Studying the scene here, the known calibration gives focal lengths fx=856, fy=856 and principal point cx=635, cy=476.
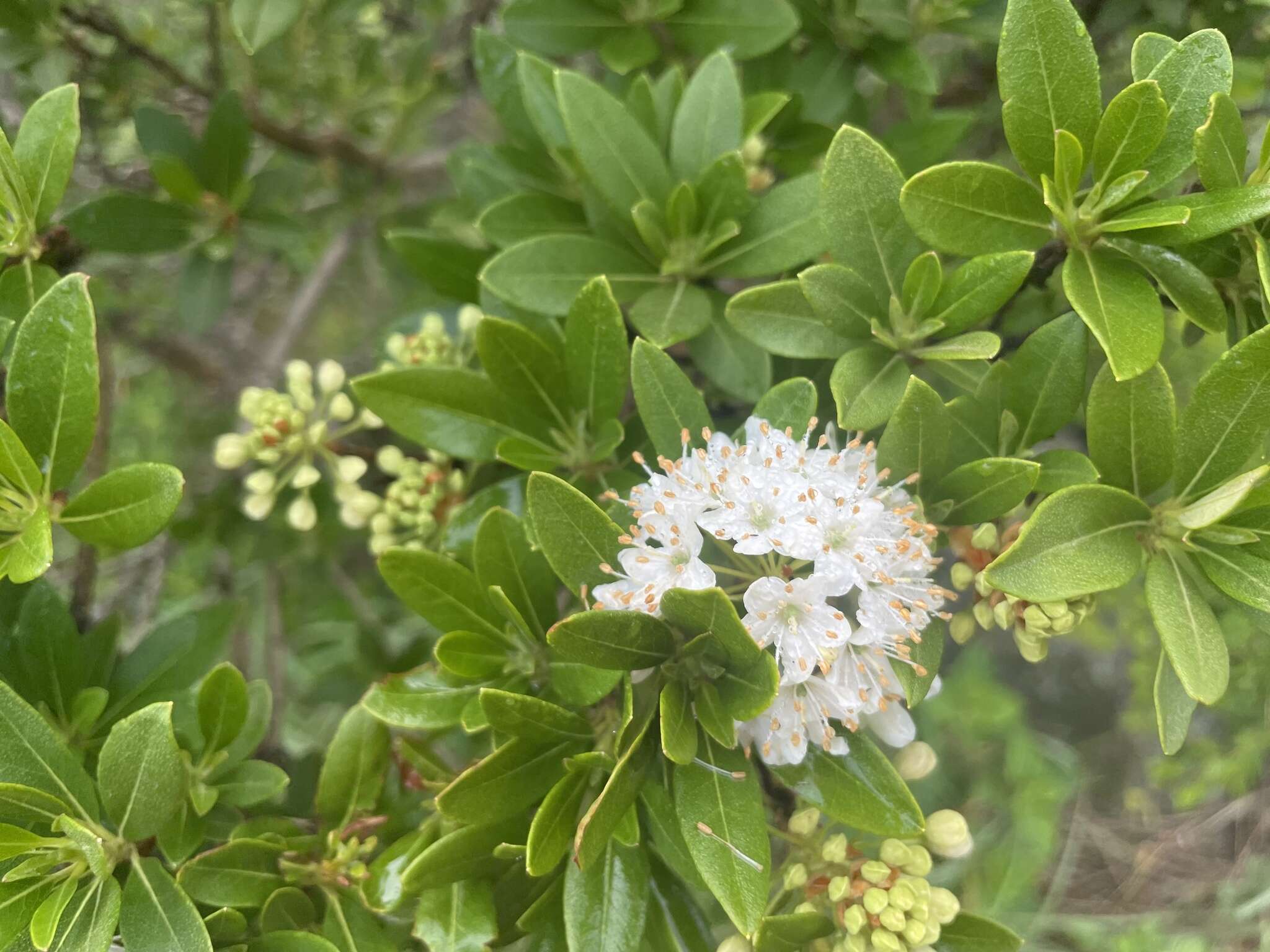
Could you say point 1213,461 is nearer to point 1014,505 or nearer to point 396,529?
point 1014,505

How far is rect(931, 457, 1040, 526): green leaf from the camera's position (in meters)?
1.07

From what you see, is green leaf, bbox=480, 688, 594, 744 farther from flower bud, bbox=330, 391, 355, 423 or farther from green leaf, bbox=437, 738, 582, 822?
flower bud, bbox=330, 391, 355, 423

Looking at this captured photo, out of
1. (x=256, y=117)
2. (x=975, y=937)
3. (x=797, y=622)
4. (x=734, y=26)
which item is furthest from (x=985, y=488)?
(x=256, y=117)

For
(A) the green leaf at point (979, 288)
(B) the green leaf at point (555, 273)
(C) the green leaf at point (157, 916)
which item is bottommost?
(C) the green leaf at point (157, 916)

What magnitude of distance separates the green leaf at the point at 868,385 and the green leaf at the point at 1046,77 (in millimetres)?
313

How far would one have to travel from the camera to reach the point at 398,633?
2.94m

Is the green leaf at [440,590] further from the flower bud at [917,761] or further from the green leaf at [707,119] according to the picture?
the green leaf at [707,119]

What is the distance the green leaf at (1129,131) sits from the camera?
1031mm

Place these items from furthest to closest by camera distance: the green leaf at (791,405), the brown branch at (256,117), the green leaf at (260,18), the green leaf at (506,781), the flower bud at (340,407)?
the brown branch at (256,117) < the flower bud at (340,407) < the green leaf at (260,18) < the green leaf at (791,405) < the green leaf at (506,781)

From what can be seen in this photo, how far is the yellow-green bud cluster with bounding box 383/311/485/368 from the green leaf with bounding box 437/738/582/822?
0.81 m

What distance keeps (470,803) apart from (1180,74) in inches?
49.9

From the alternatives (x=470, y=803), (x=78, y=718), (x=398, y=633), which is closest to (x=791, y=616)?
(x=470, y=803)

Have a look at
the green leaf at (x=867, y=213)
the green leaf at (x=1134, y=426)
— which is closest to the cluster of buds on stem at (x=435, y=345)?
the green leaf at (x=867, y=213)

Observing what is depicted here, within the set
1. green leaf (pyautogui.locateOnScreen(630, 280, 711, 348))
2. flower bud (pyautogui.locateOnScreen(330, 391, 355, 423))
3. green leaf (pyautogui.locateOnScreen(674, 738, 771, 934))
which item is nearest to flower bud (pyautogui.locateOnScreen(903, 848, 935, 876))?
green leaf (pyautogui.locateOnScreen(674, 738, 771, 934))
